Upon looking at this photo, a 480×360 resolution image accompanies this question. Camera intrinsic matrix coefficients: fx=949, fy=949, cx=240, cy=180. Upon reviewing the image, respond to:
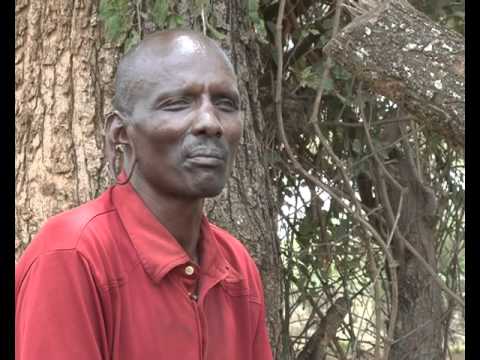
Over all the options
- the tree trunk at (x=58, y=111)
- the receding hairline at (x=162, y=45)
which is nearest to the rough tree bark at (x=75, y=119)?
the tree trunk at (x=58, y=111)

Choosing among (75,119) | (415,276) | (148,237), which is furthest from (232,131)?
(415,276)

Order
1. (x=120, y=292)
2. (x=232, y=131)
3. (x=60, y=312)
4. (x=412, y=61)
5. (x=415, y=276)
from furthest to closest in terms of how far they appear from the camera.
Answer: (x=415, y=276), (x=232, y=131), (x=120, y=292), (x=60, y=312), (x=412, y=61)

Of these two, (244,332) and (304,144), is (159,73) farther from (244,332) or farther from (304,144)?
(304,144)

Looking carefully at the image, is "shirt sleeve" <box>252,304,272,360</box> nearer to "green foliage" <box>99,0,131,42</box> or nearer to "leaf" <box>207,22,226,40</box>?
"leaf" <box>207,22,226,40</box>

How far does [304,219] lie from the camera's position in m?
4.32

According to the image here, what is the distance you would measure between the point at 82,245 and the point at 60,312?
0.16 m

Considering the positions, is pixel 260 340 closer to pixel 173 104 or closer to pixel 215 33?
pixel 173 104

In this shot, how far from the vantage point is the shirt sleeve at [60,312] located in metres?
2.13

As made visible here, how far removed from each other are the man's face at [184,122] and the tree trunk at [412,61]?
0.42m

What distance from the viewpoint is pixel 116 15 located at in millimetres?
3188

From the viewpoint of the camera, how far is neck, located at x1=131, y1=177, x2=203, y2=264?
2385 mm

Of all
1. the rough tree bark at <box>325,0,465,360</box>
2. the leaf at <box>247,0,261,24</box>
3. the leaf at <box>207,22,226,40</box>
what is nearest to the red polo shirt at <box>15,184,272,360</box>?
the rough tree bark at <box>325,0,465,360</box>
